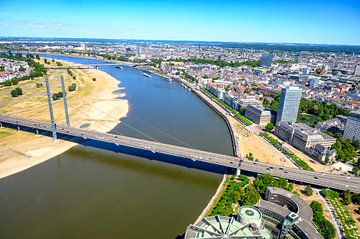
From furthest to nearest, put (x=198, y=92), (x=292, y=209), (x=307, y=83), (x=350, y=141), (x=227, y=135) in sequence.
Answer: (x=307, y=83) → (x=198, y=92) → (x=227, y=135) → (x=350, y=141) → (x=292, y=209)

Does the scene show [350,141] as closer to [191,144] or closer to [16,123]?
[191,144]

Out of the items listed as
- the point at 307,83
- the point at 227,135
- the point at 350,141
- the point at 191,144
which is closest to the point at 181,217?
the point at 191,144

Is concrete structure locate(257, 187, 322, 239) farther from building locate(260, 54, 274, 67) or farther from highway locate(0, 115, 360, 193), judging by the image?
building locate(260, 54, 274, 67)

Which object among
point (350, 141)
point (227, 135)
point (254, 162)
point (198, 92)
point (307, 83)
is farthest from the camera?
point (307, 83)

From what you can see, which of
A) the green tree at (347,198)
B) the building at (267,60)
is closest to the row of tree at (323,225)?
the green tree at (347,198)

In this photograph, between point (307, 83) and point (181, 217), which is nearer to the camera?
point (181, 217)

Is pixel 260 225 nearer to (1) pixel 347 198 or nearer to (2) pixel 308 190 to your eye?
(2) pixel 308 190

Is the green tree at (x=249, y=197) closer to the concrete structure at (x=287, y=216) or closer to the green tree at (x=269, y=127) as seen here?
the concrete structure at (x=287, y=216)

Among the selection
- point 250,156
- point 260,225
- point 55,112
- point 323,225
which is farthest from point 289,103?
point 55,112
